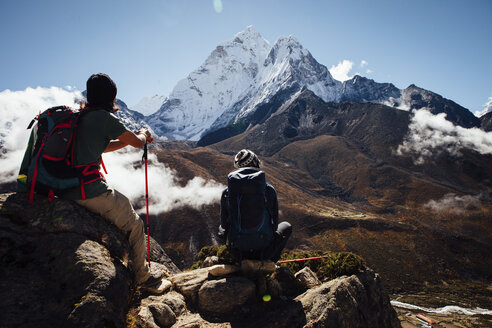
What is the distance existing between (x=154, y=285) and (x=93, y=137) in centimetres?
416

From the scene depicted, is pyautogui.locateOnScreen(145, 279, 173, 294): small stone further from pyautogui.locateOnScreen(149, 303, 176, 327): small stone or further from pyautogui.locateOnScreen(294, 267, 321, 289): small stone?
pyautogui.locateOnScreen(294, 267, 321, 289): small stone

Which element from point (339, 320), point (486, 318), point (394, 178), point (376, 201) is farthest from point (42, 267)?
point (394, 178)

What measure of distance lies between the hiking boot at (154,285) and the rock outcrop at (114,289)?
0.15 meters

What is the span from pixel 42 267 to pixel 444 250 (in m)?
163

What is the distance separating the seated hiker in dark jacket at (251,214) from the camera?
6.79 meters

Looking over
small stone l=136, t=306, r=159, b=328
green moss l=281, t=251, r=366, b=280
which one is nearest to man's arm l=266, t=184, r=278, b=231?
green moss l=281, t=251, r=366, b=280

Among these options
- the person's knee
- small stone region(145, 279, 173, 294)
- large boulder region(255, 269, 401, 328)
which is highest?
the person's knee

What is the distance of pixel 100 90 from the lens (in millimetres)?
5215

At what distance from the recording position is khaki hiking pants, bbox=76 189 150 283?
533 centimetres

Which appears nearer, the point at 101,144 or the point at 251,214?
the point at 101,144

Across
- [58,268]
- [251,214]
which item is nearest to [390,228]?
[251,214]

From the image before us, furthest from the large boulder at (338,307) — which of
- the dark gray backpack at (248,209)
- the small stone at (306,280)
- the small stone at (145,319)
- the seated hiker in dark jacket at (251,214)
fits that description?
the small stone at (145,319)

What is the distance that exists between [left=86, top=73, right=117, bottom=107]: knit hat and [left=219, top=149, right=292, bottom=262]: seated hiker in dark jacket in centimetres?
310

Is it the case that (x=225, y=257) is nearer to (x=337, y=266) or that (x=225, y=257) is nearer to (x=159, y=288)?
(x=159, y=288)
